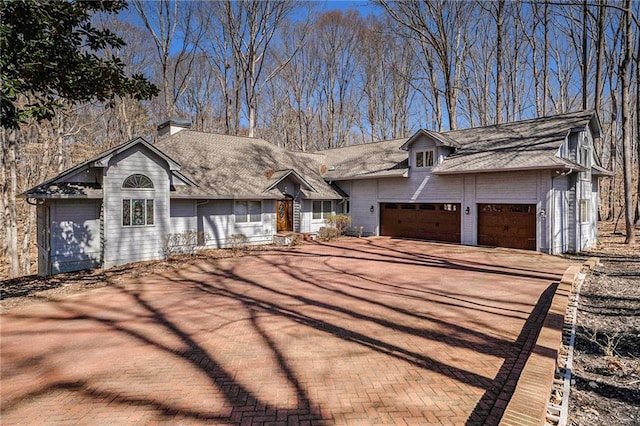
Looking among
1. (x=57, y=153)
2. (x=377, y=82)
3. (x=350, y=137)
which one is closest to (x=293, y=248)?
(x=57, y=153)

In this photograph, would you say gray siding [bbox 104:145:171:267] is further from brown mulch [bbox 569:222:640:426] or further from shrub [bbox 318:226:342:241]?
brown mulch [bbox 569:222:640:426]

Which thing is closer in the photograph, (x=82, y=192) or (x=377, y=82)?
(x=82, y=192)

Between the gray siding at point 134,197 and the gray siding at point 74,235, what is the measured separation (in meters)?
0.67

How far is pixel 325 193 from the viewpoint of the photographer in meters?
20.7

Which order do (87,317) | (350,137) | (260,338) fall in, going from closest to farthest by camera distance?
1. (260,338)
2. (87,317)
3. (350,137)

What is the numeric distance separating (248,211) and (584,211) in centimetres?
1544

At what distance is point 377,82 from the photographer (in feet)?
107

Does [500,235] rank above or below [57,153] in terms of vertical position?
below

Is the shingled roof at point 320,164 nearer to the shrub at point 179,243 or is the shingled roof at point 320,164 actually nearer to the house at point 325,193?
the house at point 325,193

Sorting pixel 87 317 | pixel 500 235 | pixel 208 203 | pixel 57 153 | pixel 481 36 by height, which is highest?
pixel 481 36

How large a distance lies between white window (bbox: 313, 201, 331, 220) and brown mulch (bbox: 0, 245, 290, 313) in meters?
7.23

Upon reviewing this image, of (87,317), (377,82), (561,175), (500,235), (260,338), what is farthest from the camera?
(377,82)

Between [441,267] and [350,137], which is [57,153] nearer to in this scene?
[441,267]

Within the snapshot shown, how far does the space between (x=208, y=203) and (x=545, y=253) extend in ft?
46.8
